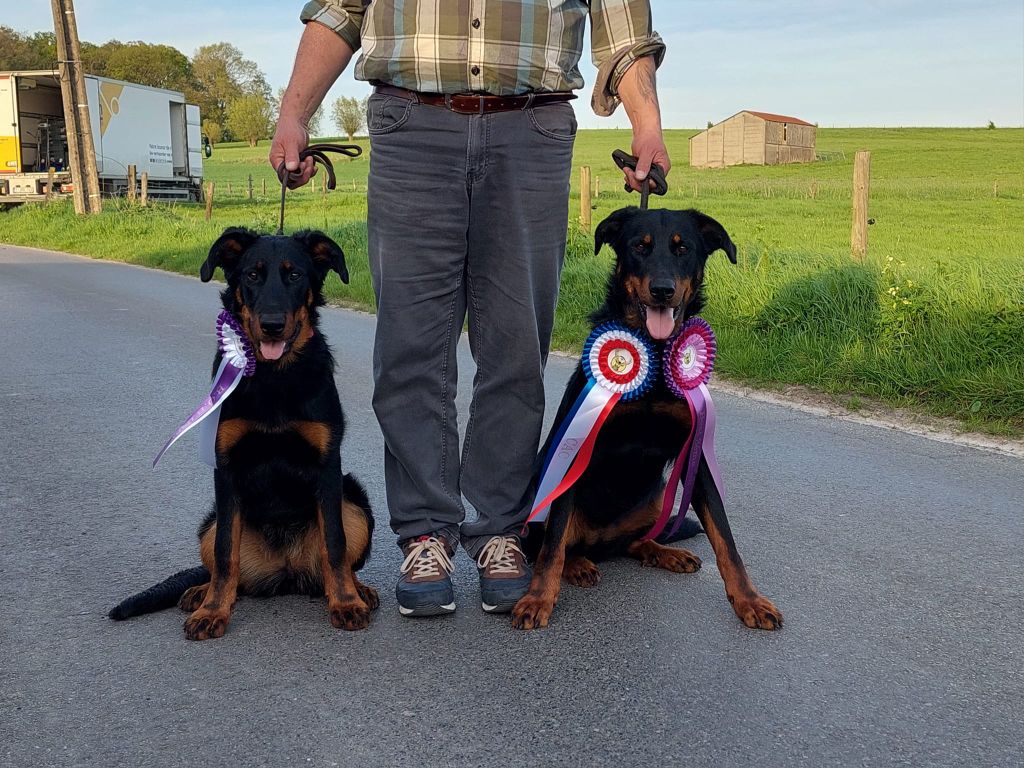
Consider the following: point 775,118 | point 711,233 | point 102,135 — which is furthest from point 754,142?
point 711,233

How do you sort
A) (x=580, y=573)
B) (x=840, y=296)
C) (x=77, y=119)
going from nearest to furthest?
(x=580, y=573) → (x=840, y=296) → (x=77, y=119)

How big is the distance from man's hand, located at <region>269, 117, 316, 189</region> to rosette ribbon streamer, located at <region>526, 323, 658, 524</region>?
4.00 ft

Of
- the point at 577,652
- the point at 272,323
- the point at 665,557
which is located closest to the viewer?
the point at 577,652

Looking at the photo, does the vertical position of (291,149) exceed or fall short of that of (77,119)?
it falls short

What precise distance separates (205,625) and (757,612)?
1.82 metres

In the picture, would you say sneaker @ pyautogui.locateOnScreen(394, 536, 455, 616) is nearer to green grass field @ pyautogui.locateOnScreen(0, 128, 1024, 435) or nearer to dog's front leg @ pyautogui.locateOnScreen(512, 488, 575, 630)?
dog's front leg @ pyautogui.locateOnScreen(512, 488, 575, 630)

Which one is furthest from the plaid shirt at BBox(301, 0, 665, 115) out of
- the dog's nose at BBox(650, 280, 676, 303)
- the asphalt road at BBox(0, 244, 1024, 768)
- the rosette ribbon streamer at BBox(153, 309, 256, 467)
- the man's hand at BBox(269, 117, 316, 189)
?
the asphalt road at BBox(0, 244, 1024, 768)

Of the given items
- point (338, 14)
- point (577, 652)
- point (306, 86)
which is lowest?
point (577, 652)

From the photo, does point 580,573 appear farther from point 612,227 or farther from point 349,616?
point 612,227

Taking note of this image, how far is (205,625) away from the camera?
3270mm

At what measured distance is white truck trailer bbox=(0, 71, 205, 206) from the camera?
2784 centimetres

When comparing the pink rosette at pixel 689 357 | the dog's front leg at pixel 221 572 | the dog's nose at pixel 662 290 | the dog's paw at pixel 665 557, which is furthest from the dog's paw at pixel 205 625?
the dog's nose at pixel 662 290

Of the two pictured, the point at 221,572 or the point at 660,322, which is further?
the point at 660,322

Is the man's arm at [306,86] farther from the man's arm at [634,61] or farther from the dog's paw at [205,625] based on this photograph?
the dog's paw at [205,625]
